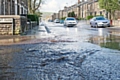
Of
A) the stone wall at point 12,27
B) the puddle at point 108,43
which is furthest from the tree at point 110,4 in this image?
the puddle at point 108,43

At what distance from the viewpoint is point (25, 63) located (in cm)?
807

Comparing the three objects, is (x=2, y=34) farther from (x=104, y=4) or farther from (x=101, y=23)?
(x=104, y=4)

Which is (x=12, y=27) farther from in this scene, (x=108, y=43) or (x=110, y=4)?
(x=110, y=4)

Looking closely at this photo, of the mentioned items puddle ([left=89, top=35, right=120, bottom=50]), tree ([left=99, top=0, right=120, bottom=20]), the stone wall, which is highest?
tree ([left=99, top=0, right=120, bottom=20])

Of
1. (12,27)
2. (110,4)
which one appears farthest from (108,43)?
(110,4)

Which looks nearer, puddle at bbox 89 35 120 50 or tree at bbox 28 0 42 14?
puddle at bbox 89 35 120 50

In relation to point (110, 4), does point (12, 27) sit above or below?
below

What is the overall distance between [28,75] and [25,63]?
64.0 inches

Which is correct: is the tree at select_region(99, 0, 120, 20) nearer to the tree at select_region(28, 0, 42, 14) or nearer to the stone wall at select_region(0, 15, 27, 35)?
the tree at select_region(28, 0, 42, 14)

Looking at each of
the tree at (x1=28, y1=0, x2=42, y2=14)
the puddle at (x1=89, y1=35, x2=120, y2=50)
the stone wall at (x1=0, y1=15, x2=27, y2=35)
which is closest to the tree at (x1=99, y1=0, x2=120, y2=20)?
the tree at (x1=28, y1=0, x2=42, y2=14)

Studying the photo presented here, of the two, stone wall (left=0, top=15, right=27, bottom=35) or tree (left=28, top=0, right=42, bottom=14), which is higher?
tree (left=28, top=0, right=42, bottom=14)

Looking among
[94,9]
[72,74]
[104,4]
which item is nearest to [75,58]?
[72,74]

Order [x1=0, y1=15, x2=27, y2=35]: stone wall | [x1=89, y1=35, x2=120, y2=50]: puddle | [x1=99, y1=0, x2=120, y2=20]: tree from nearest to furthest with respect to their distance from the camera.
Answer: [x1=89, y1=35, x2=120, y2=50]: puddle < [x1=0, y1=15, x2=27, y2=35]: stone wall < [x1=99, y1=0, x2=120, y2=20]: tree

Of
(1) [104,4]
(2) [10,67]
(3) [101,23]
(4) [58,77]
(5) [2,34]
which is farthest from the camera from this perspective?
(1) [104,4]
